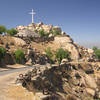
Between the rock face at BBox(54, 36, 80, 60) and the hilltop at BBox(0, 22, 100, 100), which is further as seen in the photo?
the rock face at BBox(54, 36, 80, 60)

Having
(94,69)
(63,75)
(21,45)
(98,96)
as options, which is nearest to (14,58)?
(21,45)

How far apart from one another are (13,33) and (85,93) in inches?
2310

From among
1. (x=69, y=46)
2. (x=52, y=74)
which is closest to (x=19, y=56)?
(x=52, y=74)

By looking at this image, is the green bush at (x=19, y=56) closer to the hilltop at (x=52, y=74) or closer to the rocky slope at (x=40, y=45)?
the hilltop at (x=52, y=74)

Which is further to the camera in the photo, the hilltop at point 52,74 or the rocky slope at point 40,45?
the rocky slope at point 40,45

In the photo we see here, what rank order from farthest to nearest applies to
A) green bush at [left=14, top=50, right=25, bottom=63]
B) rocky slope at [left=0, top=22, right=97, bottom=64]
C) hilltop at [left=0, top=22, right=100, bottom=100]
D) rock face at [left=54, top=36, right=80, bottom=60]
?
rock face at [left=54, top=36, right=80, bottom=60] → rocky slope at [left=0, top=22, right=97, bottom=64] → green bush at [left=14, top=50, right=25, bottom=63] → hilltop at [left=0, top=22, right=100, bottom=100]

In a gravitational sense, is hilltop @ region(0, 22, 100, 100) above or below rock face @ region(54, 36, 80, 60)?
below

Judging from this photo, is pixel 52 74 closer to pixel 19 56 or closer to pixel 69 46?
pixel 19 56

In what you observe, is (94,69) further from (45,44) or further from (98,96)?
(45,44)

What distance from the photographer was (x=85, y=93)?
1264 inches

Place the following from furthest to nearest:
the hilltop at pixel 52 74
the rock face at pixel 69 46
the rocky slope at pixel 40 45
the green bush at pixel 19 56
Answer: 1. the rock face at pixel 69 46
2. the rocky slope at pixel 40 45
3. the green bush at pixel 19 56
4. the hilltop at pixel 52 74

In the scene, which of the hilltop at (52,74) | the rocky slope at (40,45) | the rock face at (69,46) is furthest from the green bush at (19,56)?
the rock face at (69,46)

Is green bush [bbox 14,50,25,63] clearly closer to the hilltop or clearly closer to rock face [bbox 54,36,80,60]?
the hilltop

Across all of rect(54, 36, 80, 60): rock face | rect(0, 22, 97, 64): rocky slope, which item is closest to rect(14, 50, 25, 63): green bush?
rect(0, 22, 97, 64): rocky slope
